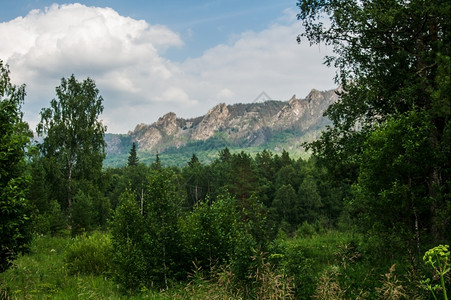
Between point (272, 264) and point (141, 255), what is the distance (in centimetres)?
528

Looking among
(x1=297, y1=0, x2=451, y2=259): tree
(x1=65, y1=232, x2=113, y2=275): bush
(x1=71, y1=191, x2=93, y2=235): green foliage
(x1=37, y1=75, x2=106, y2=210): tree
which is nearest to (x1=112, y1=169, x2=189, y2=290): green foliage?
(x1=65, y1=232, x2=113, y2=275): bush

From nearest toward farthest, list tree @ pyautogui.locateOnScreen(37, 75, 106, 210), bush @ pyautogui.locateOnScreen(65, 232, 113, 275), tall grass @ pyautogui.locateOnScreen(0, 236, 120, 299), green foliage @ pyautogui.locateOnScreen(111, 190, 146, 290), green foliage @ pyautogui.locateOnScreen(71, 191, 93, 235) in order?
tall grass @ pyautogui.locateOnScreen(0, 236, 120, 299) < green foliage @ pyautogui.locateOnScreen(111, 190, 146, 290) < bush @ pyautogui.locateOnScreen(65, 232, 113, 275) < green foliage @ pyautogui.locateOnScreen(71, 191, 93, 235) < tree @ pyautogui.locateOnScreen(37, 75, 106, 210)

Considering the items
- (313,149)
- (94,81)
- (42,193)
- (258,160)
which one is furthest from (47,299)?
(258,160)

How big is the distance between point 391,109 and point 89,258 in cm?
1472

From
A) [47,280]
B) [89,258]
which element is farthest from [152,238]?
[89,258]

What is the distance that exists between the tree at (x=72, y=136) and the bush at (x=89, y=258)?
19.0 metres

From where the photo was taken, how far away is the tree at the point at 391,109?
9.45 m

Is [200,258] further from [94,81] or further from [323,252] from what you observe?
[94,81]

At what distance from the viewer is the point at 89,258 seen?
1565cm

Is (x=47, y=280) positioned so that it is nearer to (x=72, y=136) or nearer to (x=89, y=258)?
(x=89, y=258)

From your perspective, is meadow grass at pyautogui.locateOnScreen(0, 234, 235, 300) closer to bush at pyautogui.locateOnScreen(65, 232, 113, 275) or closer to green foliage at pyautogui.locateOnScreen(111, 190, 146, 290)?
bush at pyautogui.locateOnScreen(65, 232, 113, 275)

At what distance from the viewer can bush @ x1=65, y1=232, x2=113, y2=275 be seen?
597 inches

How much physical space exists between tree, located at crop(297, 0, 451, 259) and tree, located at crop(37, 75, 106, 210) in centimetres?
2620

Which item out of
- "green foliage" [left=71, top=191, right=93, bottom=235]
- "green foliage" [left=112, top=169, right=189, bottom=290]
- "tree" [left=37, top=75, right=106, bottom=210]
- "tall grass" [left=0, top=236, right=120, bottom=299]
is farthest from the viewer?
"tree" [left=37, top=75, right=106, bottom=210]
